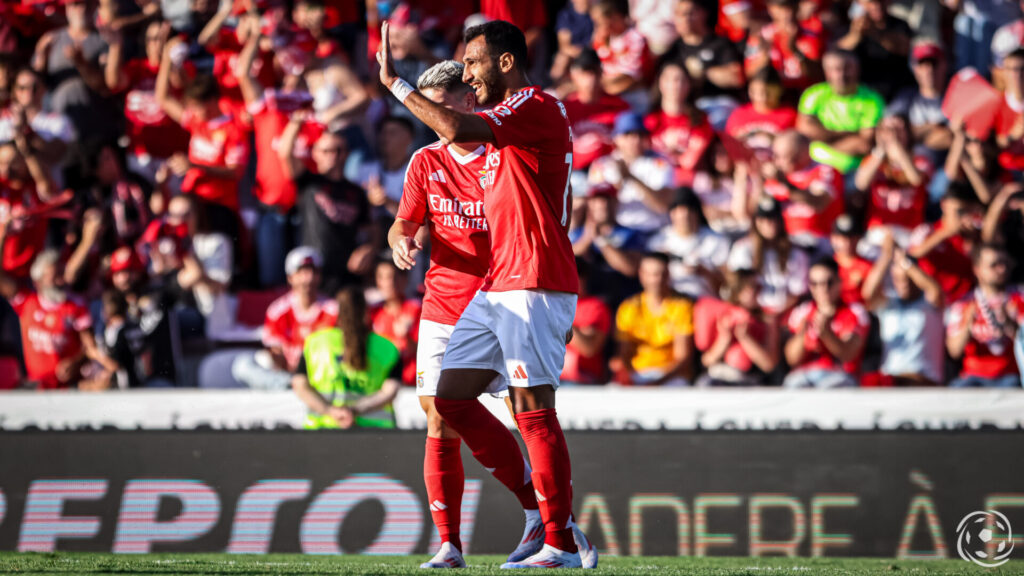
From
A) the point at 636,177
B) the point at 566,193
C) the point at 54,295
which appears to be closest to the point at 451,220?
the point at 566,193

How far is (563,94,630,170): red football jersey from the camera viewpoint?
947cm

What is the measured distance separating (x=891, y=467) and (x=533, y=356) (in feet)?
10.3

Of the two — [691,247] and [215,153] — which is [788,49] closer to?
[691,247]

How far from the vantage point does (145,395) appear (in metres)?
7.55

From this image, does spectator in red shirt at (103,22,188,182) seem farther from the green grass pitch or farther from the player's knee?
the player's knee

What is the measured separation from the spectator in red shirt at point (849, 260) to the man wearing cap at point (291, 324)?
368 cm

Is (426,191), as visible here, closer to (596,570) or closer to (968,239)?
(596,570)

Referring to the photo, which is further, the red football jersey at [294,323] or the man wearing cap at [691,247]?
the man wearing cap at [691,247]

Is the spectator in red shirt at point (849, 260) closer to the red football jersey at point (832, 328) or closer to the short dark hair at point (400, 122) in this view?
the red football jersey at point (832, 328)

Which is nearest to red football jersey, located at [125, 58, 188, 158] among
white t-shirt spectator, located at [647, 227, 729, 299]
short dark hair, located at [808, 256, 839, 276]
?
white t-shirt spectator, located at [647, 227, 729, 299]

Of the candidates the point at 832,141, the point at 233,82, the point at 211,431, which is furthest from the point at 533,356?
the point at 233,82

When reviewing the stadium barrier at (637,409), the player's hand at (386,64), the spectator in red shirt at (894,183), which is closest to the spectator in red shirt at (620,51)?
the spectator in red shirt at (894,183)

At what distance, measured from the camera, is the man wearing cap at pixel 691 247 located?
28.4 feet

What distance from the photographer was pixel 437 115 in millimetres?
4258
